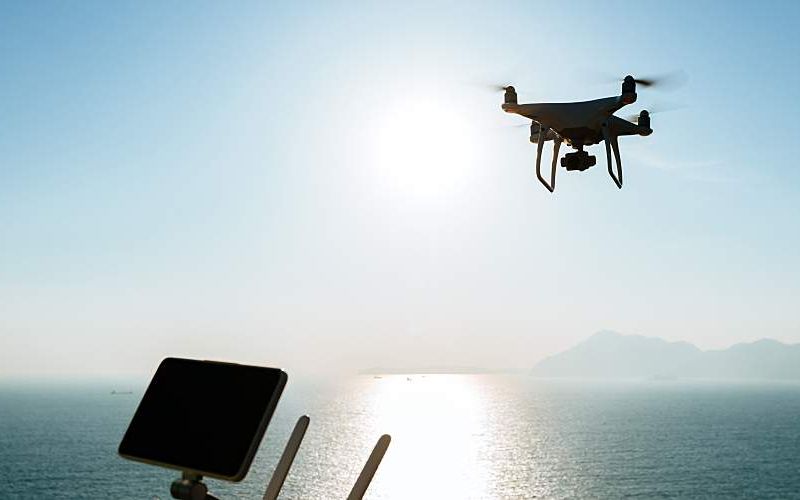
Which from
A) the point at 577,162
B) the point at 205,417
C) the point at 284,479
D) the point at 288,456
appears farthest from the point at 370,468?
the point at 577,162

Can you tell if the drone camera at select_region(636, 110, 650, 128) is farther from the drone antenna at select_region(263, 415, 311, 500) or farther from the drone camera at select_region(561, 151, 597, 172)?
the drone antenna at select_region(263, 415, 311, 500)

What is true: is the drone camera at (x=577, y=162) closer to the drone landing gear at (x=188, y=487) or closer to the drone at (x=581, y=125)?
the drone at (x=581, y=125)

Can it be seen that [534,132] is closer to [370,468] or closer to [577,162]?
[577,162]

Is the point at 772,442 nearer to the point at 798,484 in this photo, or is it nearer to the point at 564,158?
the point at 798,484

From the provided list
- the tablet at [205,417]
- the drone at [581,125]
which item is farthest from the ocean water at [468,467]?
the tablet at [205,417]

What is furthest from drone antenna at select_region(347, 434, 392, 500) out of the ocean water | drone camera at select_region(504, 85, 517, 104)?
the ocean water

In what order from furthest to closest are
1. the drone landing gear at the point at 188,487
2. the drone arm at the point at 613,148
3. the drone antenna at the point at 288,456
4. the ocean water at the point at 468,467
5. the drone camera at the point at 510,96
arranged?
1. the ocean water at the point at 468,467
2. the drone camera at the point at 510,96
3. the drone arm at the point at 613,148
4. the drone antenna at the point at 288,456
5. the drone landing gear at the point at 188,487
